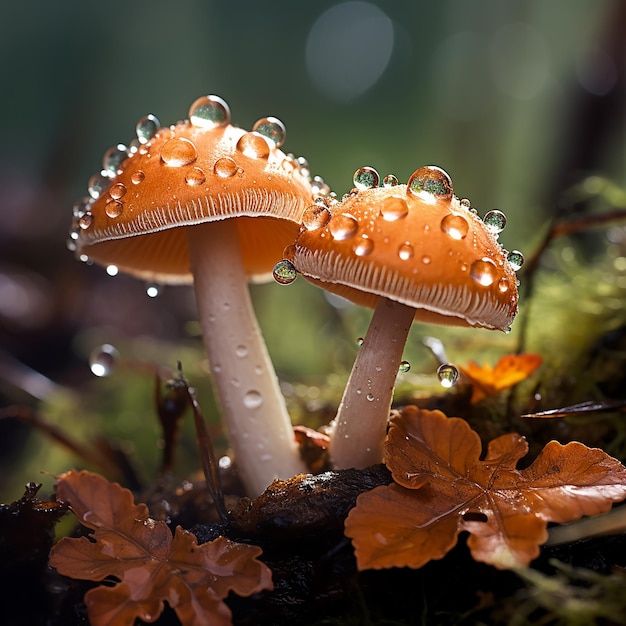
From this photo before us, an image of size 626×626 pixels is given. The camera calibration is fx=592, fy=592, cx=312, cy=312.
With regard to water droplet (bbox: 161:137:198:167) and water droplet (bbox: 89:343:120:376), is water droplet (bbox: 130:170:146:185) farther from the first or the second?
water droplet (bbox: 89:343:120:376)

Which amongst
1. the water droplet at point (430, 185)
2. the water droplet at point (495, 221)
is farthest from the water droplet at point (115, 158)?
the water droplet at point (495, 221)

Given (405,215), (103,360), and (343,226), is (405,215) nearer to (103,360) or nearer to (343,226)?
(343,226)

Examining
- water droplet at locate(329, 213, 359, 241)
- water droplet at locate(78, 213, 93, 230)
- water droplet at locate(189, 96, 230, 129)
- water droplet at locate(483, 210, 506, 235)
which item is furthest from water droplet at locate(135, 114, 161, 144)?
water droplet at locate(483, 210, 506, 235)

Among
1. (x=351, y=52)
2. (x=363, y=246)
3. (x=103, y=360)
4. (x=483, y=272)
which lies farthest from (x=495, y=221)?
(x=351, y=52)

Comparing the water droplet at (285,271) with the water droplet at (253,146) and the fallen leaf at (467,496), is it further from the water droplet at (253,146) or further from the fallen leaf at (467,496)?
the fallen leaf at (467,496)

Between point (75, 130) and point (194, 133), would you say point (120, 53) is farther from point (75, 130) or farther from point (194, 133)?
point (194, 133)

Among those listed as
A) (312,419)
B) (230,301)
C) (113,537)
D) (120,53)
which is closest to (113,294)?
(312,419)
